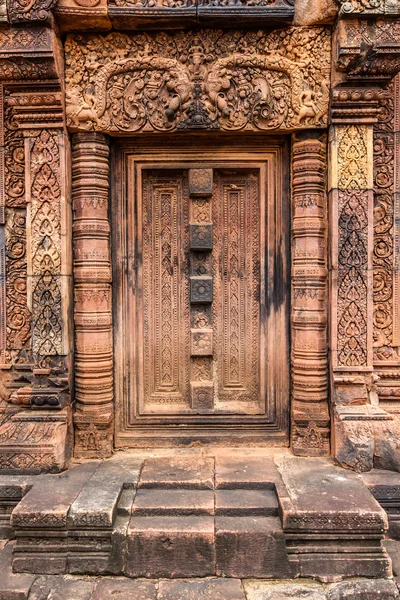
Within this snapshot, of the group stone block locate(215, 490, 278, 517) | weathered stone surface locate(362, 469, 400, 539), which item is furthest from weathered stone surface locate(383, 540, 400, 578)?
stone block locate(215, 490, 278, 517)

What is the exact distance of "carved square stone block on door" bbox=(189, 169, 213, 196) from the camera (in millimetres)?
4215

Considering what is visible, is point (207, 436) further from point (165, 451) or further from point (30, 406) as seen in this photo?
point (30, 406)

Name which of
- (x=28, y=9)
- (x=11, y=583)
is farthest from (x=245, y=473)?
(x=28, y=9)

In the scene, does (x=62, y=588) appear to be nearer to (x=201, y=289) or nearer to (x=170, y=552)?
(x=170, y=552)

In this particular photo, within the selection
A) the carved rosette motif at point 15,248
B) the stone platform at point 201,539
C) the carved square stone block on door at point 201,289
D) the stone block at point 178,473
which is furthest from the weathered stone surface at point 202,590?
the carved rosette motif at point 15,248

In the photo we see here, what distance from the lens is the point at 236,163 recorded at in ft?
14.0

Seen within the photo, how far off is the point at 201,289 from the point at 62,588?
2.45m

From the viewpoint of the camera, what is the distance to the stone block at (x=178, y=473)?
3654 millimetres

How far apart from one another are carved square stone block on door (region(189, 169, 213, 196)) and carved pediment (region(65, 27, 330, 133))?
39 cm

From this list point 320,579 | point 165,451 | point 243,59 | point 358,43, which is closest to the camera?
point 320,579

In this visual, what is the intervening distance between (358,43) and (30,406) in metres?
3.96

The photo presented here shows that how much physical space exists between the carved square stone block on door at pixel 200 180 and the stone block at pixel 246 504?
8.17ft

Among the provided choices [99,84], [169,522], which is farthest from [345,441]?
[99,84]

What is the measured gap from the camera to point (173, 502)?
346cm
